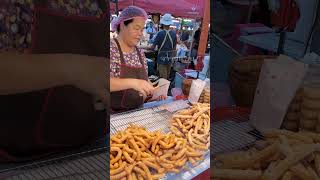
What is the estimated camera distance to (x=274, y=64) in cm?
151

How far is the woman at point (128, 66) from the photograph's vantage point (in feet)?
4.89

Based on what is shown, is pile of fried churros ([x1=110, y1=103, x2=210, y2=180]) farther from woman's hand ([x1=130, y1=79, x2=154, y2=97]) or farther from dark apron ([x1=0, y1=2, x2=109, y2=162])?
dark apron ([x1=0, y1=2, x2=109, y2=162])

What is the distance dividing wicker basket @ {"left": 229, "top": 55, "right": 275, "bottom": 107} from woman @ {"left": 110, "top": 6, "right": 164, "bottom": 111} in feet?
1.14

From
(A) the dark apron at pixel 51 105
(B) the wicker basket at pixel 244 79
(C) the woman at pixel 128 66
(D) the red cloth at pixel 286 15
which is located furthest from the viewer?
(D) the red cloth at pixel 286 15

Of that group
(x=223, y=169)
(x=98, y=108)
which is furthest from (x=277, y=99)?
(x=98, y=108)

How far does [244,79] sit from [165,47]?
0.86 meters

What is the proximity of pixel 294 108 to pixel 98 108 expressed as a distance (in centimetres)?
97

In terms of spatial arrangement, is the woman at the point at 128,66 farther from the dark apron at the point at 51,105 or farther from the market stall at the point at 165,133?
the dark apron at the point at 51,105

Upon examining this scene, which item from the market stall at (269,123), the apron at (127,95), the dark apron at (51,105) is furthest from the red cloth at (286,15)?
the dark apron at (51,105)

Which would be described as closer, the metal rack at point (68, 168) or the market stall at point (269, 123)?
the metal rack at point (68, 168)

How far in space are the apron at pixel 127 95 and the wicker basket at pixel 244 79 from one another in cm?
40

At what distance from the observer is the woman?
1491 millimetres

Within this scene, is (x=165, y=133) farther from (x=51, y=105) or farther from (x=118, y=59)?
(x=51, y=105)

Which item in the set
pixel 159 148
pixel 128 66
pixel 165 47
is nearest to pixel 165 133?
pixel 159 148
